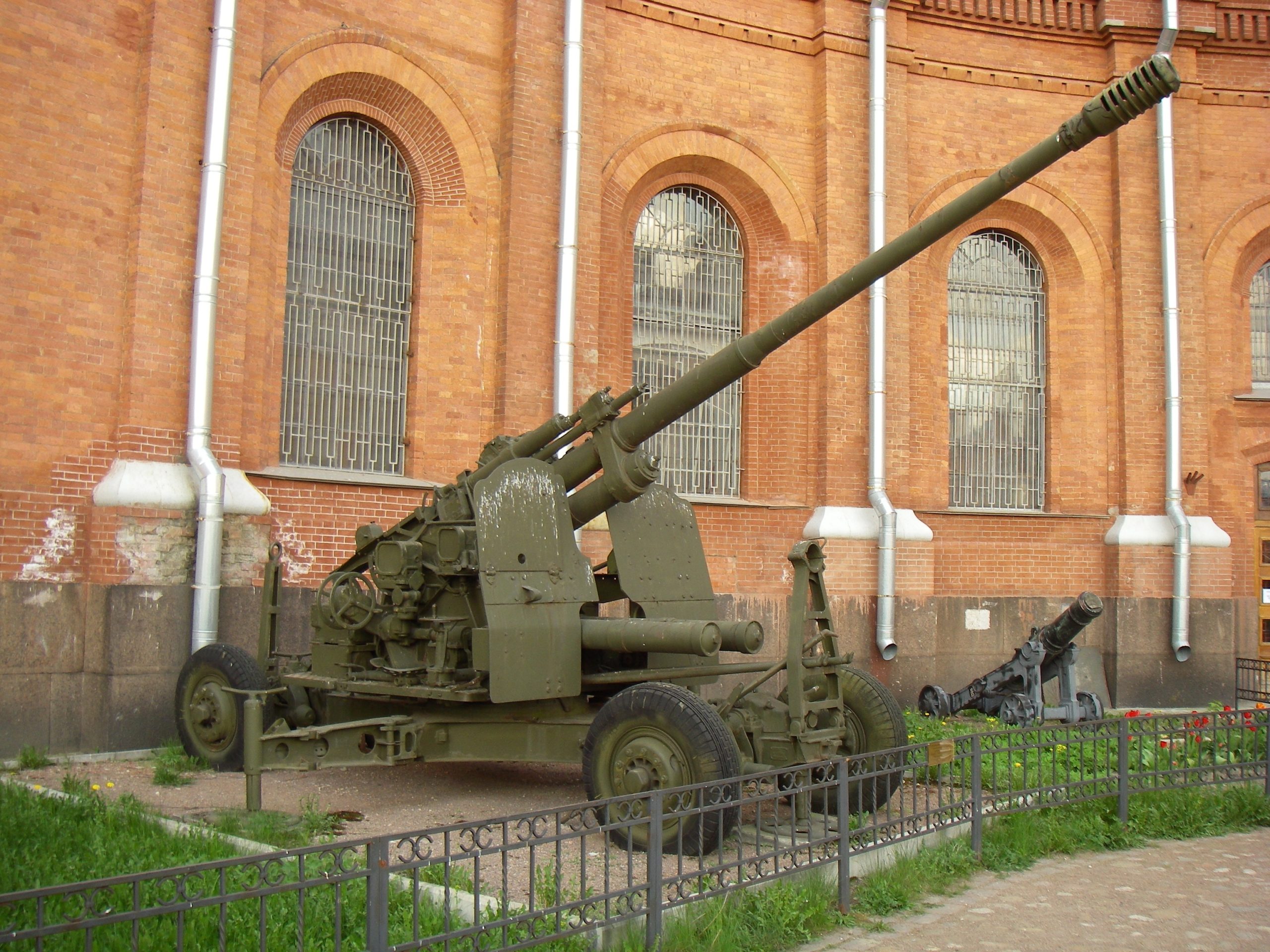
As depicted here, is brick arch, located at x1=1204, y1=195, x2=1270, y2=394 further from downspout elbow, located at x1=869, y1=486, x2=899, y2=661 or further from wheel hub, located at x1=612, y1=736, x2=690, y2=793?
wheel hub, located at x1=612, y1=736, x2=690, y2=793

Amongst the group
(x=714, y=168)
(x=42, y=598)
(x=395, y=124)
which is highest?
(x=714, y=168)

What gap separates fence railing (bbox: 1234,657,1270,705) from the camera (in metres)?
14.8

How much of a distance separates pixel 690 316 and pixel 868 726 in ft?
24.6

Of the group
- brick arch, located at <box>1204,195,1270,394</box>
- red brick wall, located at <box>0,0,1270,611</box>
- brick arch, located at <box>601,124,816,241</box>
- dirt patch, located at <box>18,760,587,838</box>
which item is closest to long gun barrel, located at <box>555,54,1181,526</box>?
dirt patch, located at <box>18,760,587,838</box>

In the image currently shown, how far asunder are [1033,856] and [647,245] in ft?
29.1

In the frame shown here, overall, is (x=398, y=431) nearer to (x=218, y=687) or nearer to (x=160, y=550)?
(x=160, y=550)

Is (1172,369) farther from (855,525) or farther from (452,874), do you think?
(452,874)

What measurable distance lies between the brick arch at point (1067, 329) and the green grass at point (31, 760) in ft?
35.1

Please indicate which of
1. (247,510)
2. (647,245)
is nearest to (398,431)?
(247,510)

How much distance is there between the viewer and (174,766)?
887 cm

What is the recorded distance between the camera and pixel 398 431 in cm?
1223

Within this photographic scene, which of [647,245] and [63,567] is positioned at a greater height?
[647,245]

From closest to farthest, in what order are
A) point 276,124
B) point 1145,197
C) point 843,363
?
point 276,124 → point 843,363 → point 1145,197

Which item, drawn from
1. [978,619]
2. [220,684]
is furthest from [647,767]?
[978,619]
